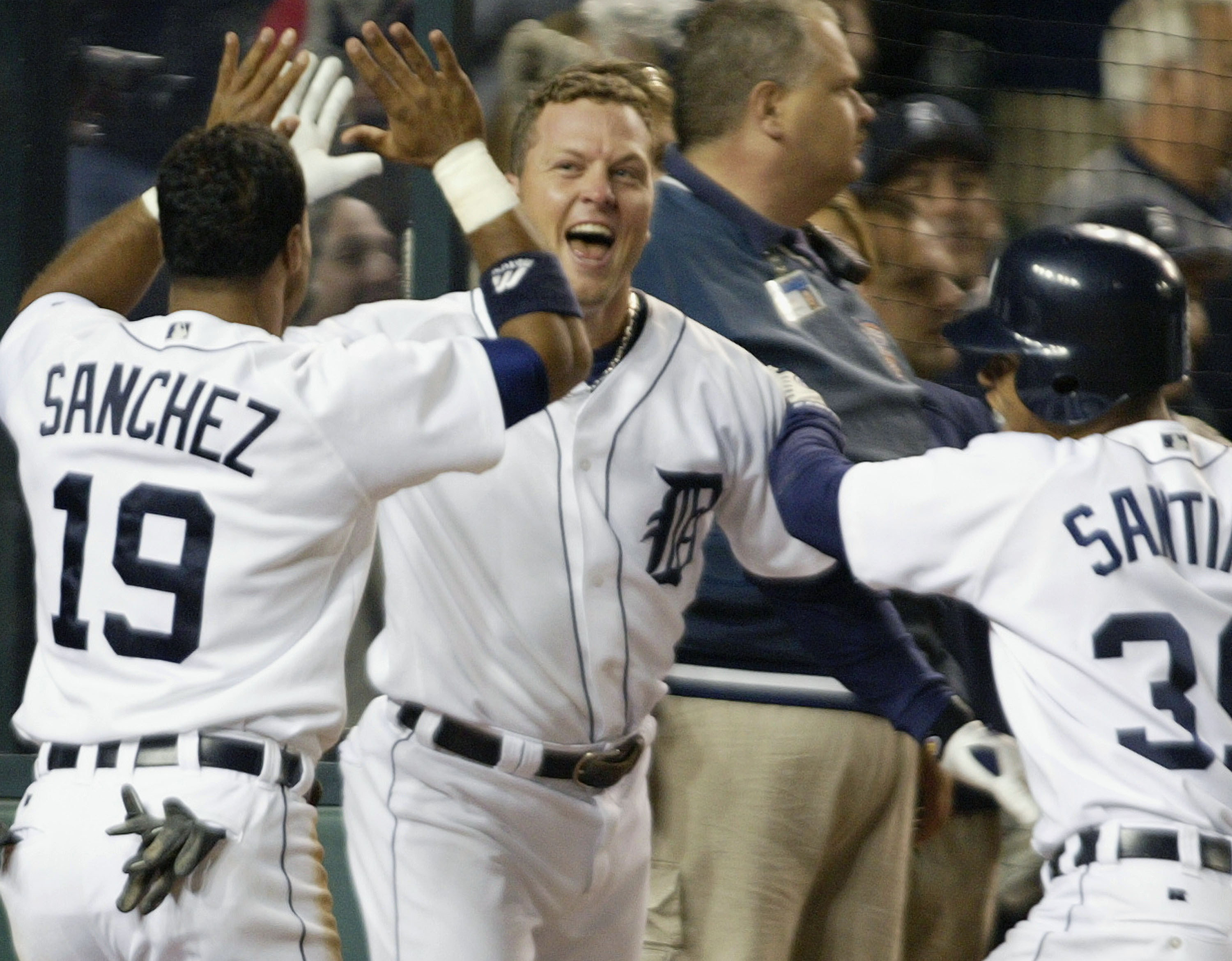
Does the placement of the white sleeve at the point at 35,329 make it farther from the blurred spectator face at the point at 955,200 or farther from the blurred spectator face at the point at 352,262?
the blurred spectator face at the point at 955,200

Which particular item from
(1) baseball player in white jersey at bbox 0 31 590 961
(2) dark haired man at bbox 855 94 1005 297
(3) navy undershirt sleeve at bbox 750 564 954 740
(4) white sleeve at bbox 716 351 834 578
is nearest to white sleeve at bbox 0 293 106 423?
(1) baseball player in white jersey at bbox 0 31 590 961

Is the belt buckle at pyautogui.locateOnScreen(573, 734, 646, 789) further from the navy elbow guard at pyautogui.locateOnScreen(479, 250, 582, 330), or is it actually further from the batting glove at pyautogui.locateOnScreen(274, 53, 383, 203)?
the batting glove at pyautogui.locateOnScreen(274, 53, 383, 203)

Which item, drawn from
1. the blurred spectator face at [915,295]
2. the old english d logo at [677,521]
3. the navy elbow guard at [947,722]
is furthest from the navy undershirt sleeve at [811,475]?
the blurred spectator face at [915,295]

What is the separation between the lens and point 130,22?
4363 millimetres

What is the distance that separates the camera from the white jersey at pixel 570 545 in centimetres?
269

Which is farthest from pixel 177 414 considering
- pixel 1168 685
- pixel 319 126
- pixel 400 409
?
pixel 1168 685

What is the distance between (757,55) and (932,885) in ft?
5.90

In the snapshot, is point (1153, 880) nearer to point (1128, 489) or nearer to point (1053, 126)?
point (1128, 489)

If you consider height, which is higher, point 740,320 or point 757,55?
point 757,55

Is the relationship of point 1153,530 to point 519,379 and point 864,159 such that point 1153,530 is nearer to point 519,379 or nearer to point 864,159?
point 519,379

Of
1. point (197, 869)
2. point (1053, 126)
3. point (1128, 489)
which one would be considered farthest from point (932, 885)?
point (1053, 126)

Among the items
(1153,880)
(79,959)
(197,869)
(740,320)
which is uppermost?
(740,320)

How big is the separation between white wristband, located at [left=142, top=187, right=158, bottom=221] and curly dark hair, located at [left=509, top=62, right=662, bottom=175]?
680 mm

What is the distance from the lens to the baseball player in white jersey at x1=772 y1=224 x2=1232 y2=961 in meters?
2.29
